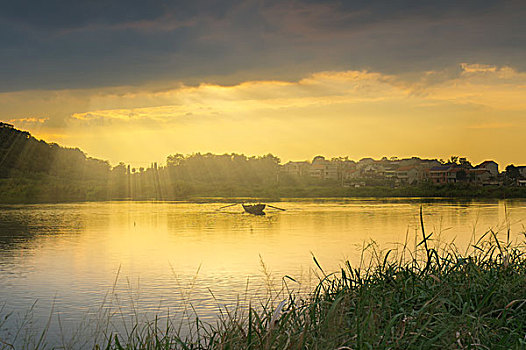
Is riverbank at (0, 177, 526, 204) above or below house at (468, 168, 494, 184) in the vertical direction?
below

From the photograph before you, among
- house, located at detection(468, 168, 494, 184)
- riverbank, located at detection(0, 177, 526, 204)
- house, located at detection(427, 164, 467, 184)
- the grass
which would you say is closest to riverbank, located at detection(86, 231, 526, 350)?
the grass

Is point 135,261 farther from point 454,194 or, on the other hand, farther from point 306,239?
point 454,194

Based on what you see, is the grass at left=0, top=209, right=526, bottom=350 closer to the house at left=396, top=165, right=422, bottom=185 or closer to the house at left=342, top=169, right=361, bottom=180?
the house at left=342, top=169, right=361, bottom=180

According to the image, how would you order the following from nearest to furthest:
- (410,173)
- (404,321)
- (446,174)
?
(404,321)
(446,174)
(410,173)

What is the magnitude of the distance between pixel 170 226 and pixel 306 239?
8587 mm

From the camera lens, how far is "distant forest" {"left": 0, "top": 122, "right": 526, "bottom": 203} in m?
62.9

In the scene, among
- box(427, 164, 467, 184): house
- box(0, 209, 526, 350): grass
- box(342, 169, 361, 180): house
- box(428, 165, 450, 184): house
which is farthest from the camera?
box(342, 169, 361, 180): house

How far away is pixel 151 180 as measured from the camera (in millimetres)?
72812

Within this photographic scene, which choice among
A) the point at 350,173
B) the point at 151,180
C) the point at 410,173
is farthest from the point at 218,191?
the point at 410,173

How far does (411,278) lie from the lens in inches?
236

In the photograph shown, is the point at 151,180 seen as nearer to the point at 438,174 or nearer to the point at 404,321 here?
the point at 438,174

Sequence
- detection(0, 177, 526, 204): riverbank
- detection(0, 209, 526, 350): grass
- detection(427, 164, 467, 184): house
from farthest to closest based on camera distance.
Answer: detection(427, 164, 467, 184): house < detection(0, 177, 526, 204): riverbank < detection(0, 209, 526, 350): grass

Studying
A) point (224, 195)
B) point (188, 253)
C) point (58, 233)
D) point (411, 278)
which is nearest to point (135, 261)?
point (188, 253)

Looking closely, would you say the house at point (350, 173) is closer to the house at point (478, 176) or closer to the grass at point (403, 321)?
the house at point (478, 176)
